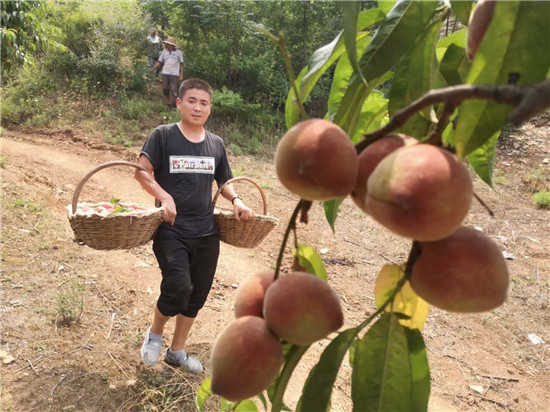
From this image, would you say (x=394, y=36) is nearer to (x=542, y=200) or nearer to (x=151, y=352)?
(x=151, y=352)

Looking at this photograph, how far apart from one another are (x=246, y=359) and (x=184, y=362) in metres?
2.20

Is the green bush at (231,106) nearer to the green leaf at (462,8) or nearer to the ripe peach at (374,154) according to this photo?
the green leaf at (462,8)

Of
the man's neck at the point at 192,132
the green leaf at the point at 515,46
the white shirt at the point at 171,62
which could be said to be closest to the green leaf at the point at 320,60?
the green leaf at the point at 515,46

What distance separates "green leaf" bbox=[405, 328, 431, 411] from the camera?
0.54m

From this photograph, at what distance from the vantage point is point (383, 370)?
1.76 feet

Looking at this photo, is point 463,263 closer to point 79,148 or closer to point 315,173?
point 315,173

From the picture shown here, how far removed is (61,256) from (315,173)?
3.66 metres

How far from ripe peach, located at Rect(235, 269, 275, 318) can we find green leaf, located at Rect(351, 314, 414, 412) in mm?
146

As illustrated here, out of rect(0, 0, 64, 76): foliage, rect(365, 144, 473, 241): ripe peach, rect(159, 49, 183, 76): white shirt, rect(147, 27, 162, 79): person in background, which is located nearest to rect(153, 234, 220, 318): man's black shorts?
rect(365, 144, 473, 241): ripe peach

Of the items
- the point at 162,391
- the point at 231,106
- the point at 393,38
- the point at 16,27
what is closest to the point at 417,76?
the point at 393,38

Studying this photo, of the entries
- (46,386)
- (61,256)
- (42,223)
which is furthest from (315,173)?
(42,223)

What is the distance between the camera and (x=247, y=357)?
516 millimetres

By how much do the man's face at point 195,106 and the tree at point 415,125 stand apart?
185 centimetres

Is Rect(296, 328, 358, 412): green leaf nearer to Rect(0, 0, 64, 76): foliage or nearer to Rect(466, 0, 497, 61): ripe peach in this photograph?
Rect(466, 0, 497, 61): ripe peach
